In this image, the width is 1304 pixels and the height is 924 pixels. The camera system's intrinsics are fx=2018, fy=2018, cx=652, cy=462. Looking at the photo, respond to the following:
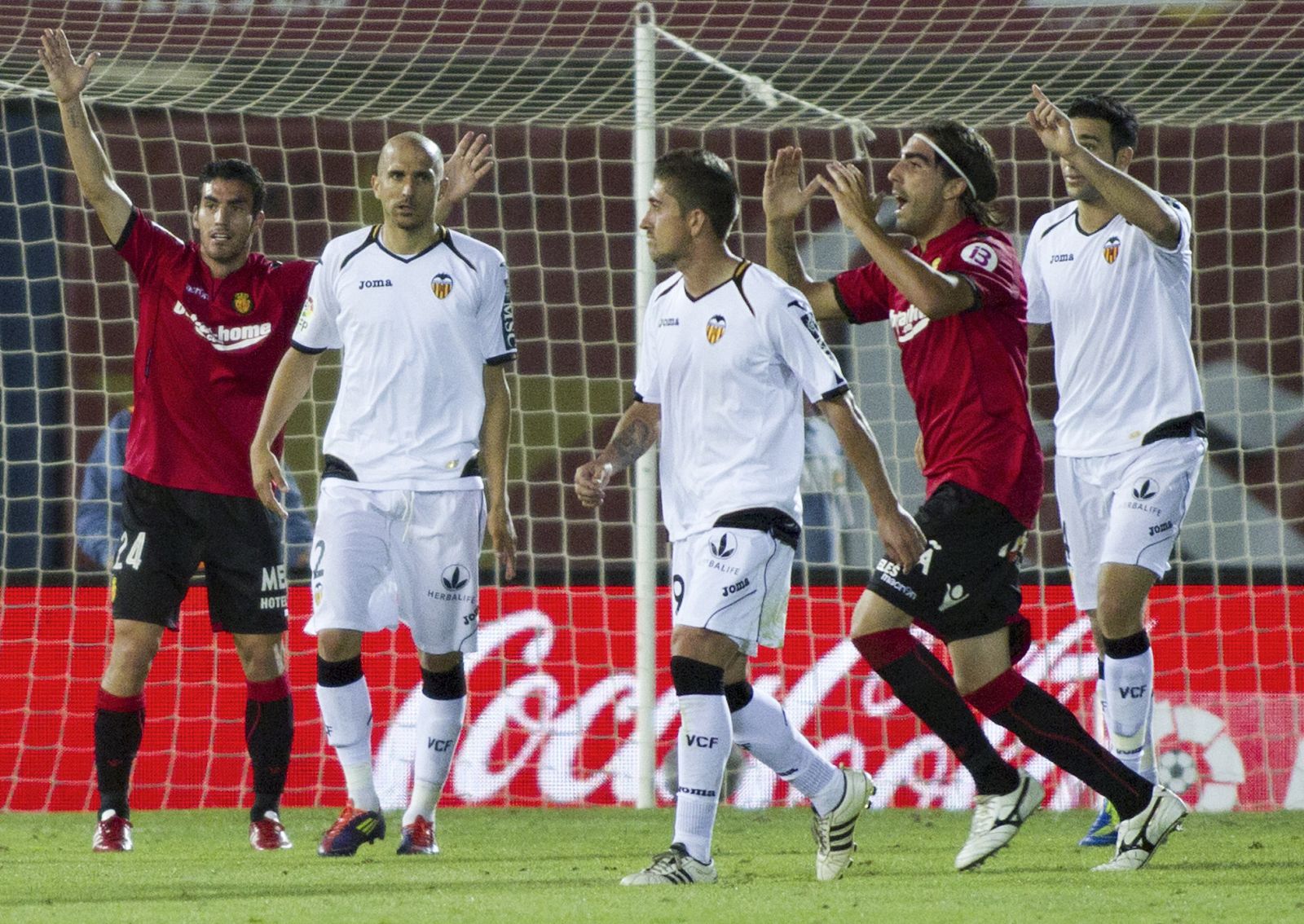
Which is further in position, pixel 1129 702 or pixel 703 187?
pixel 1129 702

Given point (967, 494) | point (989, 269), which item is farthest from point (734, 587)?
point (989, 269)

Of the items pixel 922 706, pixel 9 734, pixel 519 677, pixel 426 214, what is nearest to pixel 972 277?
pixel 922 706

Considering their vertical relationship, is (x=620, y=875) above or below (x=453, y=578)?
below

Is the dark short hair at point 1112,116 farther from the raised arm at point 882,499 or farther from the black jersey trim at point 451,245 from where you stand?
the black jersey trim at point 451,245

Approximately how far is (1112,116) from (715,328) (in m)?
1.49

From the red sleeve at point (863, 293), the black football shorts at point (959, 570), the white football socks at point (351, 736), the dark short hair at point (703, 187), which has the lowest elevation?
the white football socks at point (351, 736)

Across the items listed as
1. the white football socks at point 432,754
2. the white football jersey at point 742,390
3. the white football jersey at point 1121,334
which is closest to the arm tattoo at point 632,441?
the white football jersey at point 742,390

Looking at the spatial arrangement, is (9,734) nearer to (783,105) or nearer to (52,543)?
(52,543)

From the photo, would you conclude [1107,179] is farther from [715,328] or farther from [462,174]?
[462,174]

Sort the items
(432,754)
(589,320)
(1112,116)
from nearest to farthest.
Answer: (1112,116) < (432,754) < (589,320)

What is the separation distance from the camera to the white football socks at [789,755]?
496 centimetres

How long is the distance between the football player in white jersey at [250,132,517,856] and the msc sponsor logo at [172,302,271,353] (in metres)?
0.29

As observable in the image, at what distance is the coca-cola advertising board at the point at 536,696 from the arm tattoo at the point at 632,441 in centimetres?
281

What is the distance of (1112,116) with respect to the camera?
18.2 ft
